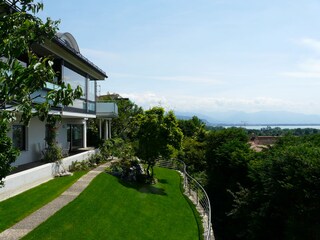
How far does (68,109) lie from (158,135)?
6.50 metres

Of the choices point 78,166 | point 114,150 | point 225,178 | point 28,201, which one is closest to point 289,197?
point 28,201

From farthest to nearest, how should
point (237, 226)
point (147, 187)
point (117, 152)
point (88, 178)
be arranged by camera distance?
point (117, 152) → point (237, 226) → point (147, 187) → point (88, 178)

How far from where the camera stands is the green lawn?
11.3 m

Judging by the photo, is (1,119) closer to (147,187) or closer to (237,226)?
(147,187)

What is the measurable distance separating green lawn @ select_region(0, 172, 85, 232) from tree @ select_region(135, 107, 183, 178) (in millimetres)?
5720

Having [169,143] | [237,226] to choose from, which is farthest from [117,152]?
[237,226]

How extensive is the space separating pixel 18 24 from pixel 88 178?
1451 centimetres

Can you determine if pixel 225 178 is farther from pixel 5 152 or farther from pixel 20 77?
pixel 20 77

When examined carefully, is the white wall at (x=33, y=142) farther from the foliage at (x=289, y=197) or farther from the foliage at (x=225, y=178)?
the foliage at (x=225, y=178)

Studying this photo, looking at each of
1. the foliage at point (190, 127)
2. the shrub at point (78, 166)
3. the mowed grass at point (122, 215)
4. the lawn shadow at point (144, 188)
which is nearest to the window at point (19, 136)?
the shrub at point (78, 166)

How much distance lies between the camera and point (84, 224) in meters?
11.8

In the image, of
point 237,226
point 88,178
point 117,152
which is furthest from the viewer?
point 117,152

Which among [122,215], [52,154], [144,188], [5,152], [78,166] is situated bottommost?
[144,188]

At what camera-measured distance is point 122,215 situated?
14086 millimetres
